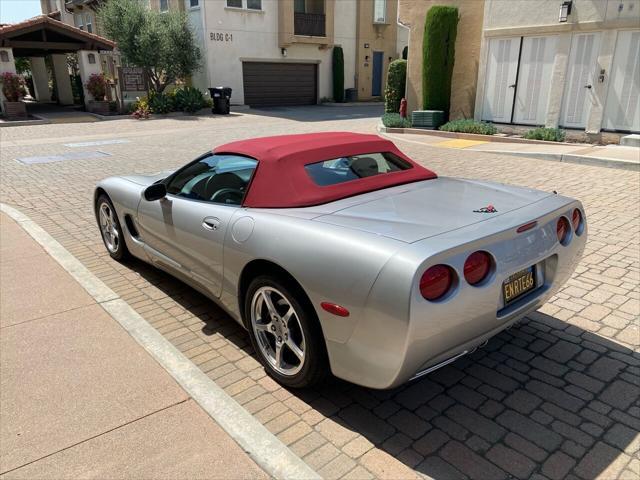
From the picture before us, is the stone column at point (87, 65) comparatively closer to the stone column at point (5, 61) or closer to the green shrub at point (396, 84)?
the stone column at point (5, 61)

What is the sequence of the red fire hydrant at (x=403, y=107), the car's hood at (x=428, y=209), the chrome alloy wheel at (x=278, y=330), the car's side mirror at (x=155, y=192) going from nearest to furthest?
the car's hood at (x=428, y=209), the chrome alloy wheel at (x=278, y=330), the car's side mirror at (x=155, y=192), the red fire hydrant at (x=403, y=107)

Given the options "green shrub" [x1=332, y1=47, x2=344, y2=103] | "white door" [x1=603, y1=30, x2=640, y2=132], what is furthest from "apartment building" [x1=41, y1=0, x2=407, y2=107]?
"white door" [x1=603, y1=30, x2=640, y2=132]

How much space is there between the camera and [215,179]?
12.5 feet

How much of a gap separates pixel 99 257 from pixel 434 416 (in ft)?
13.5

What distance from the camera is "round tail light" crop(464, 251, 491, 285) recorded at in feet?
8.28

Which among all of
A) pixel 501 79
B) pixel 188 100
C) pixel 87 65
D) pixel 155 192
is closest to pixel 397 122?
Answer: pixel 501 79

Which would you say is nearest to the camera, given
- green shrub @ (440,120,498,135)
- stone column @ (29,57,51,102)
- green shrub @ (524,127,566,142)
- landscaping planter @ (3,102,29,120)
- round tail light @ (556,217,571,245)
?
round tail light @ (556,217,571,245)

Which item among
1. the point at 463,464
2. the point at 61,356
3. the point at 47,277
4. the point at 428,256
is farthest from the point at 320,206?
the point at 47,277

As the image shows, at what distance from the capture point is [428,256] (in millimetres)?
2334

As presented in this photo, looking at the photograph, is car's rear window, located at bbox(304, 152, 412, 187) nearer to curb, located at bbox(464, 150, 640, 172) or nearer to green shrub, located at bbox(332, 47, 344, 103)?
curb, located at bbox(464, 150, 640, 172)

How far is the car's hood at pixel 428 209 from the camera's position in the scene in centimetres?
269

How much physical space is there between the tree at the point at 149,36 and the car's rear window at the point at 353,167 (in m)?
22.0

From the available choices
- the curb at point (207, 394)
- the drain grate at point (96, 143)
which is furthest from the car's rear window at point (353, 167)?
the drain grate at point (96, 143)

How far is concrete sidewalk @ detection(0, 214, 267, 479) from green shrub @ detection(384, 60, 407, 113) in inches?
613
